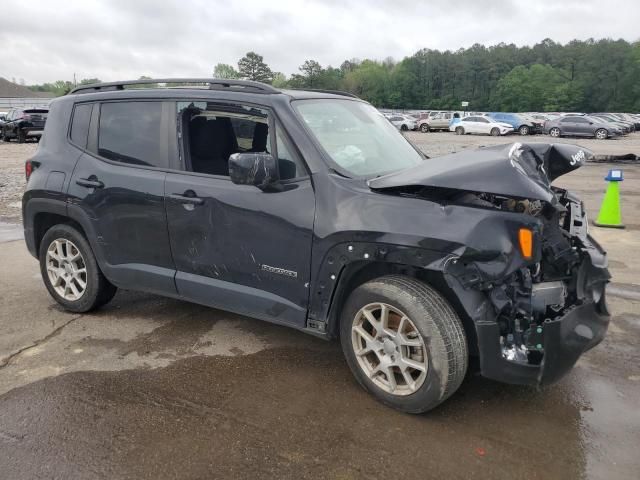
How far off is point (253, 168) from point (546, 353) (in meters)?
1.96

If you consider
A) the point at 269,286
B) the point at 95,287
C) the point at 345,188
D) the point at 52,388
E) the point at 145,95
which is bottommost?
the point at 52,388

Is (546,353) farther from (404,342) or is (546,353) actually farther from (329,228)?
(329,228)

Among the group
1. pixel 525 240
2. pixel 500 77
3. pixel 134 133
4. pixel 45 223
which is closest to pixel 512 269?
pixel 525 240

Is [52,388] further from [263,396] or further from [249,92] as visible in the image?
[249,92]

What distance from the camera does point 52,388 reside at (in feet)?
11.6

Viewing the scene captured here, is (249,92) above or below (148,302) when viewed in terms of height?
above

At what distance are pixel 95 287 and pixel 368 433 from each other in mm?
2776

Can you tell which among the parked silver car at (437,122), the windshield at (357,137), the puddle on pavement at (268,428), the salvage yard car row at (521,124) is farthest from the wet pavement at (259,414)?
Answer: the parked silver car at (437,122)

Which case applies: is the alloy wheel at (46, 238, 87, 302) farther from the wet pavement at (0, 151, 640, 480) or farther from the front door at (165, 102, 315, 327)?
the front door at (165, 102, 315, 327)

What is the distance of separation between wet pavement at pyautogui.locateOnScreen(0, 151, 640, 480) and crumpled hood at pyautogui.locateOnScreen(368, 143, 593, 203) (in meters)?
1.34

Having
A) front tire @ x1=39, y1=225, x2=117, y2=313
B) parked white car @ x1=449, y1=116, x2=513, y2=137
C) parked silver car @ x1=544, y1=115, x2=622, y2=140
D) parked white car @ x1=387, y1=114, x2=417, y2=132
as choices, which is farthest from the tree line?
front tire @ x1=39, y1=225, x2=117, y2=313

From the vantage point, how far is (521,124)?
38562 mm

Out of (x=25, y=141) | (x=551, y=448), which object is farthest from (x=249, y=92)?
(x=25, y=141)

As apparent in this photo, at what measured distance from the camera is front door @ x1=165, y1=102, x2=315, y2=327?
3459 mm
